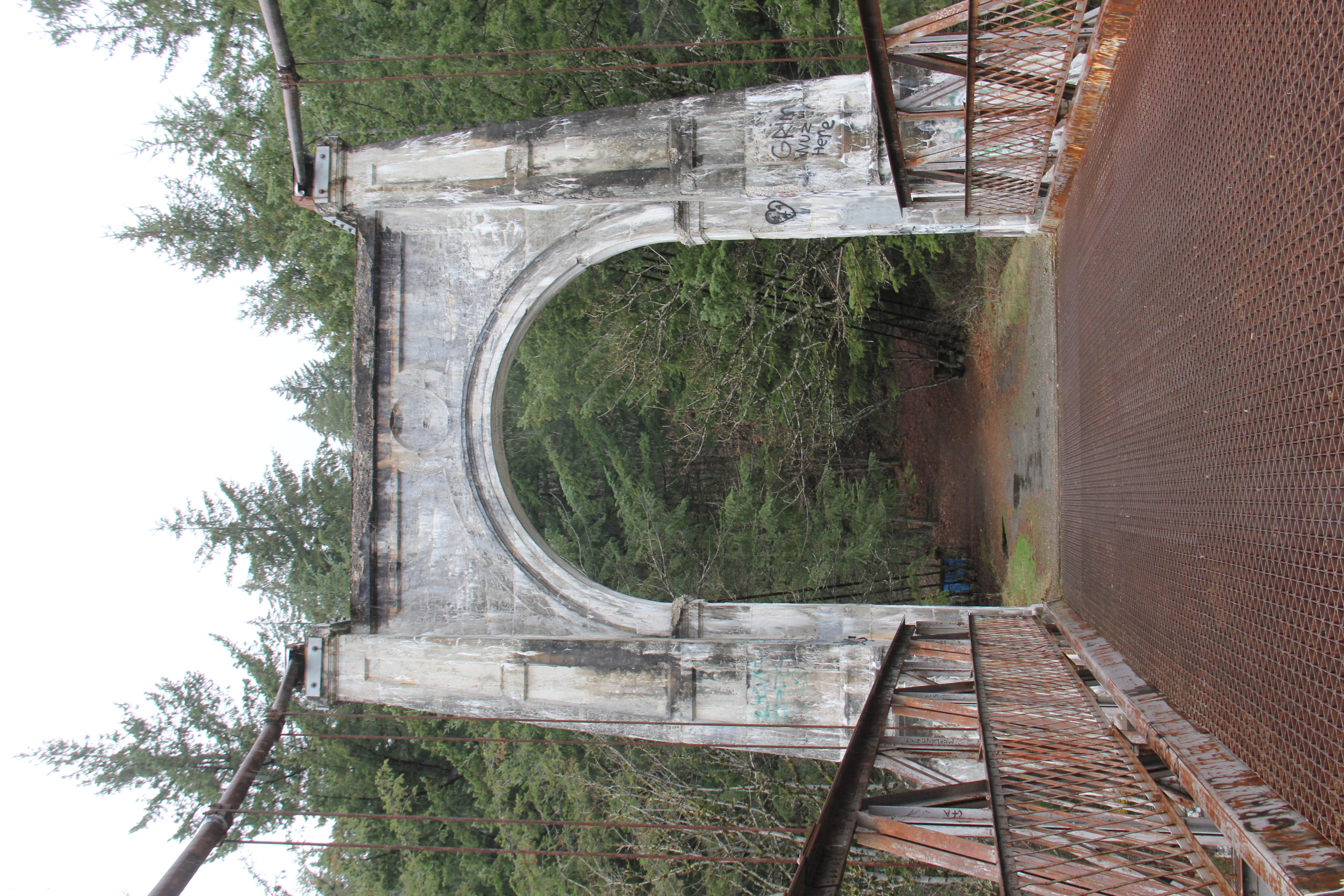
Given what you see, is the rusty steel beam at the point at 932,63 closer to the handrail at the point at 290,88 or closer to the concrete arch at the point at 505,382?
the concrete arch at the point at 505,382

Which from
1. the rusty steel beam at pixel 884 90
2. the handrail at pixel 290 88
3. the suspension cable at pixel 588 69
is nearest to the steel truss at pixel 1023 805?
the rusty steel beam at pixel 884 90

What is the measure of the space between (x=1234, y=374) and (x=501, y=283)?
5707mm

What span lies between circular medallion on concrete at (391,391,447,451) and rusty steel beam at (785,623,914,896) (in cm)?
494

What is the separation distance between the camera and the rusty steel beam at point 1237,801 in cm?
256

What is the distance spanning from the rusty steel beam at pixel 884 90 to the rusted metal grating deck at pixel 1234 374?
129 cm

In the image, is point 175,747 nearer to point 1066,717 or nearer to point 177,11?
point 177,11

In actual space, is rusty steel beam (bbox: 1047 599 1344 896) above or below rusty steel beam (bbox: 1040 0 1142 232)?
below

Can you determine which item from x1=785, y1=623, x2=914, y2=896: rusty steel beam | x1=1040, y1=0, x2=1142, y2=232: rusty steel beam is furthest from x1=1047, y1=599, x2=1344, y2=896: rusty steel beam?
x1=1040, y1=0, x2=1142, y2=232: rusty steel beam

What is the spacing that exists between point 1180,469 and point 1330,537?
4.50 ft

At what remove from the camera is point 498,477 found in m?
7.40

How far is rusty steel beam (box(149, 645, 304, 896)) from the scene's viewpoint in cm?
446

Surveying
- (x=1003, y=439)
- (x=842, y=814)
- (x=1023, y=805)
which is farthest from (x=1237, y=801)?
(x=1003, y=439)

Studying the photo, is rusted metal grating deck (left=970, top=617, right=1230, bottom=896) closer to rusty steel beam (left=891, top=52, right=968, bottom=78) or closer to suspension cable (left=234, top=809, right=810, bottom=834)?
suspension cable (left=234, top=809, right=810, bottom=834)

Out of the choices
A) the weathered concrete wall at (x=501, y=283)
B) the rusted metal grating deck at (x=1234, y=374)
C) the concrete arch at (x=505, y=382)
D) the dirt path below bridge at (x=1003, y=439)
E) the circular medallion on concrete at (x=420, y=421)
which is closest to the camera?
the rusted metal grating deck at (x=1234, y=374)
